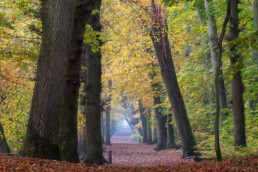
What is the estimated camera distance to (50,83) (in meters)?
5.82

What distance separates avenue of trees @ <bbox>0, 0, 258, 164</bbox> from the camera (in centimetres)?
598

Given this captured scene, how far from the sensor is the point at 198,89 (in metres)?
16.1

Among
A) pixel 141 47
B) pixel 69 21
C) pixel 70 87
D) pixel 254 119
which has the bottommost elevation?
pixel 254 119

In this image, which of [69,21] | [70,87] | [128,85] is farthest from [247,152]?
[128,85]

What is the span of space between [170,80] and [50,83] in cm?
779

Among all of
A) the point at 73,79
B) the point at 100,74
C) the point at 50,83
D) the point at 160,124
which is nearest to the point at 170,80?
the point at 100,74

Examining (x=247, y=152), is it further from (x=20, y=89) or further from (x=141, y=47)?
(x=20, y=89)

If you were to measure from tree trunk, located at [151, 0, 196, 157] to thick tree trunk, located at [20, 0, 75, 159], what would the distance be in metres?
7.01

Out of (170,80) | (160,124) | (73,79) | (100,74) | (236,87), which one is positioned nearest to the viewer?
(73,79)

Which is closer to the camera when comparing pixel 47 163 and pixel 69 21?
pixel 47 163

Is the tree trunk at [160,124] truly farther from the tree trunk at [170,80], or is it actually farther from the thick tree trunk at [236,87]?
the thick tree trunk at [236,87]

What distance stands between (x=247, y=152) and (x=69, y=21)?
6505mm

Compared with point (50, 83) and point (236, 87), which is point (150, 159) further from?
point (50, 83)

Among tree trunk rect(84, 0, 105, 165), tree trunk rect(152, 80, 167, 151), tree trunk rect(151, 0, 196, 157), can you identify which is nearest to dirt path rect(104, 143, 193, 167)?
tree trunk rect(151, 0, 196, 157)
